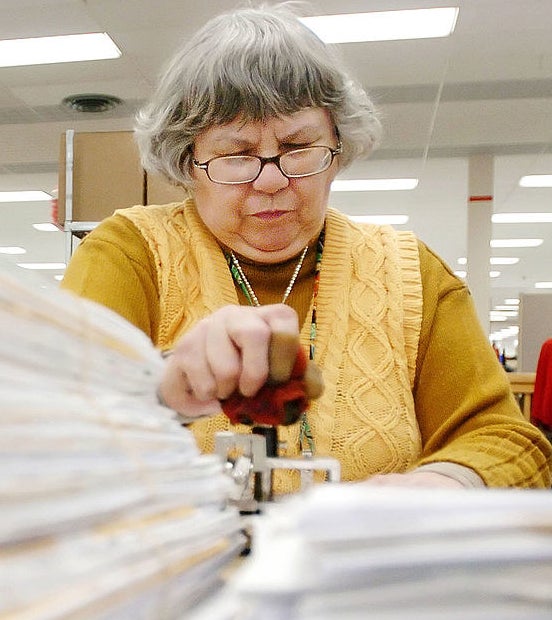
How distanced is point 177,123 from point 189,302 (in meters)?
0.26

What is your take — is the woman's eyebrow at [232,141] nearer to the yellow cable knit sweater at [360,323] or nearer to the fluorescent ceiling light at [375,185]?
the yellow cable knit sweater at [360,323]

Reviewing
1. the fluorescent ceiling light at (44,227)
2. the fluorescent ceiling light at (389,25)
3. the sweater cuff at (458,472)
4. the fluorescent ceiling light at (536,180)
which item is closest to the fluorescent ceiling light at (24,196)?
the fluorescent ceiling light at (44,227)

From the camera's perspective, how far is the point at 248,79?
96 cm

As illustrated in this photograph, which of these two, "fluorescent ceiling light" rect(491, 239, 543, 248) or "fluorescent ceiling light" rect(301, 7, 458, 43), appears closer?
"fluorescent ceiling light" rect(301, 7, 458, 43)

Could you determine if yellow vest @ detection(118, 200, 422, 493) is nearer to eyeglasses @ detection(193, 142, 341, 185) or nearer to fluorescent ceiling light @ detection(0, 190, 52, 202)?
eyeglasses @ detection(193, 142, 341, 185)

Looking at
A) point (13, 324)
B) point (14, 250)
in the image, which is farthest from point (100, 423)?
point (14, 250)

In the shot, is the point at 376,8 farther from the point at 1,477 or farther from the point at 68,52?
the point at 1,477

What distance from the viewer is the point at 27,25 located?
354cm

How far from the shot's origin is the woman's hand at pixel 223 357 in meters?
0.46

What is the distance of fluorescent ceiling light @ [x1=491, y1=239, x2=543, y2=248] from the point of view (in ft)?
29.7

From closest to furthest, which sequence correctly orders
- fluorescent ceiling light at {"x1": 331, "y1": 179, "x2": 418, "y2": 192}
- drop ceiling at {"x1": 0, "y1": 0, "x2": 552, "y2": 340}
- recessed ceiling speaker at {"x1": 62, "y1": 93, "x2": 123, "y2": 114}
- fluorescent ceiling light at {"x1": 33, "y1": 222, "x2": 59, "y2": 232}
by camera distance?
drop ceiling at {"x1": 0, "y1": 0, "x2": 552, "y2": 340} < recessed ceiling speaker at {"x1": 62, "y1": 93, "x2": 123, "y2": 114} < fluorescent ceiling light at {"x1": 331, "y1": 179, "x2": 418, "y2": 192} < fluorescent ceiling light at {"x1": 33, "y1": 222, "x2": 59, "y2": 232}

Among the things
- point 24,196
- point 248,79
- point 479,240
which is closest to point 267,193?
point 248,79

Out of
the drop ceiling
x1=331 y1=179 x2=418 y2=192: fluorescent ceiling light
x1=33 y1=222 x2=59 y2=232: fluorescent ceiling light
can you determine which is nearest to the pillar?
the drop ceiling

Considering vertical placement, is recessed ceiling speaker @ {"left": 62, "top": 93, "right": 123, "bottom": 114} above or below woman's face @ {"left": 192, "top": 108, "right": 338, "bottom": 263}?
above
